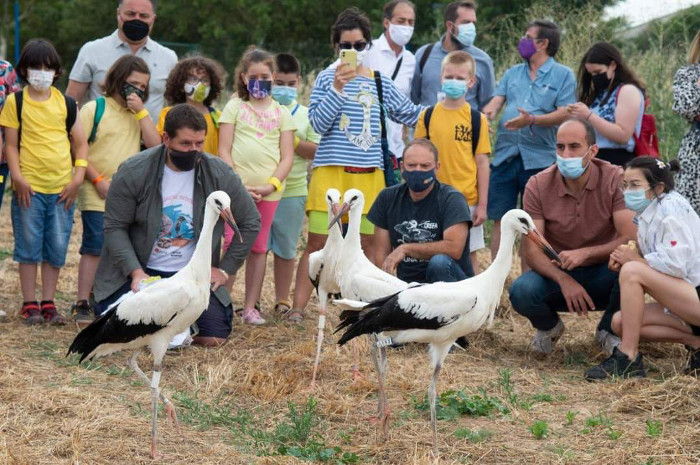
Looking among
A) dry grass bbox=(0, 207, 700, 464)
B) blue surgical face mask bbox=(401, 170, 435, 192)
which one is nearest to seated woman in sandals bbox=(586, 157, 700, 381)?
dry grass bbox=(0, 207, 700, 464)

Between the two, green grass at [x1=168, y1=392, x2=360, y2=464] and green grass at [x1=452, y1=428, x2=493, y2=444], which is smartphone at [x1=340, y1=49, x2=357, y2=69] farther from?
green grass at [x1=452, y1=428, x2=493, y2=444]

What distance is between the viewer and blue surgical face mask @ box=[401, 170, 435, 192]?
6.97m

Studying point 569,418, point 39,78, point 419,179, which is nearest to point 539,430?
point 569,418

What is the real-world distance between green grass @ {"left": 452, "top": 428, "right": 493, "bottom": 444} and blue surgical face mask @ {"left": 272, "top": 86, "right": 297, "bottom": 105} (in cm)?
378

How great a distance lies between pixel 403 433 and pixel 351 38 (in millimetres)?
3459

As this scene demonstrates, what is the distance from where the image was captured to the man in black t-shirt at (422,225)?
6973mm

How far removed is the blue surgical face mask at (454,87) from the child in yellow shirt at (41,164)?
2.76 metres

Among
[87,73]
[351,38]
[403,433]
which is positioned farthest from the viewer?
[87,73]

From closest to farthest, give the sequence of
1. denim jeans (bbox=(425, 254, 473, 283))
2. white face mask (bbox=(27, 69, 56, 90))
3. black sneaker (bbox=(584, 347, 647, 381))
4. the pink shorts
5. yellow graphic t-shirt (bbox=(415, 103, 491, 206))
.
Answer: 1. black sneaker (bbox=(584, 347, 647, 381))
2. denim jeans (bbox=(425, 254, 473, 283))
3. white face mask (bbox=(27, 69, 56, 90))
4. yellow graphic t-shirt (bbox=(415, 103, 491, 206))
5. the pink shorts

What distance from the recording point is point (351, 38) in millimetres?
7785

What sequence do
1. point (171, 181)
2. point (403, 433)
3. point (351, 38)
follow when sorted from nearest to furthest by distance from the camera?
point (403, 433) → point (171, 181) → point (351, 38)

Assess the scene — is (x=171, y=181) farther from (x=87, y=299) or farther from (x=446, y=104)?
(x=446, y=104)

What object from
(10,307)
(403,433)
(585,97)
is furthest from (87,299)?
(585,97)

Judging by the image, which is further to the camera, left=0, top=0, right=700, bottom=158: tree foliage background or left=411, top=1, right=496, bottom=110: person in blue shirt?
left=0, top=0, right=700, bottom=158: tree foliage background
